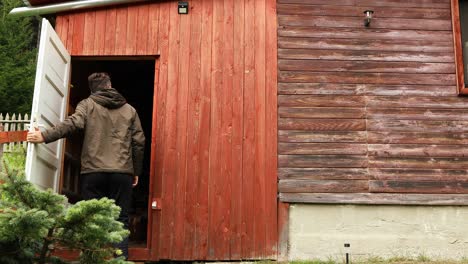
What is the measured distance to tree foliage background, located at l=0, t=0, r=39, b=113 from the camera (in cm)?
1797

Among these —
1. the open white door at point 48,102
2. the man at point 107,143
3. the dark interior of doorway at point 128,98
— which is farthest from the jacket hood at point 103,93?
the dark interior of doorway at point 128,98

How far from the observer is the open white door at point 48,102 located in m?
5.03

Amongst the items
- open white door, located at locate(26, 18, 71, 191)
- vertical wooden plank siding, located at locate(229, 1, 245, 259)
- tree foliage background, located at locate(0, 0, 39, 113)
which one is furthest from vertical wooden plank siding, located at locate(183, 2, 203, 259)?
tree foliage background, located at locate(0, 0, 39, 113)

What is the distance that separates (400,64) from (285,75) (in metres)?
1.44

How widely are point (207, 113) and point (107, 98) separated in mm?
1235

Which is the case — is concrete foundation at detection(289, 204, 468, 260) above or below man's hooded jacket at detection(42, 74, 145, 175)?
below

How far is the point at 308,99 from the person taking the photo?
6.36 m

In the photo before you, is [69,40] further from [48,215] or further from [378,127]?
[378,127]

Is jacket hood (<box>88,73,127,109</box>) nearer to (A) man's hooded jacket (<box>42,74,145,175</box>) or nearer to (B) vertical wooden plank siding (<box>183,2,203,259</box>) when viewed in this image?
(A) man's hooded jacket (<box>42,74,145,175</box>)

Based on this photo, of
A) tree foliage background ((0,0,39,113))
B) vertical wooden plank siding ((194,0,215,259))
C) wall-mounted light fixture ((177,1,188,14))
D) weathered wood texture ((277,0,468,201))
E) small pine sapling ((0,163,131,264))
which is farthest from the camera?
tree foliage background ((0,0,39,113))

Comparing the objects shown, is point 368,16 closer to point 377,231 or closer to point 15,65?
point 377,231

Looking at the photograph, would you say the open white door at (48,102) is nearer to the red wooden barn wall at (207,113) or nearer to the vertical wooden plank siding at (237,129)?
the red wooden barn wall at (207,113)

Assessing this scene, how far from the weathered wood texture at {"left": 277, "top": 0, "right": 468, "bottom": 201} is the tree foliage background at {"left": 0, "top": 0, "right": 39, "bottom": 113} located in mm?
13954

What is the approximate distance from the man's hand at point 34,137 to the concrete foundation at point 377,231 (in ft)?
9.34
